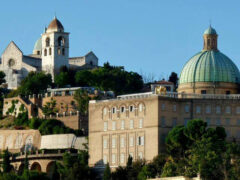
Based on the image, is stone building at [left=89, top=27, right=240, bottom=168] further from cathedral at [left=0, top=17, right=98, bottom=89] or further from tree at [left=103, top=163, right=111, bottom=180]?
cathedral at [left=0, top=17, right=98, bottom=89]

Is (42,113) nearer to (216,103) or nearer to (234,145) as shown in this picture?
(216,103)

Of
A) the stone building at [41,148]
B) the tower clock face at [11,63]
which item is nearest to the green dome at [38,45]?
the tower clock face at [11,63]

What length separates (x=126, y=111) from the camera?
101m

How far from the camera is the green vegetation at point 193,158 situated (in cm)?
8531

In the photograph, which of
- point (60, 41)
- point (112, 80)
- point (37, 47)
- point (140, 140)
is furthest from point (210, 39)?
point (37, 47)

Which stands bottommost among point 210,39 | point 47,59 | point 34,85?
point 34,85

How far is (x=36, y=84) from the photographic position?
135 metres

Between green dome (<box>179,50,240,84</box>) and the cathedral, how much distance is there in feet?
137

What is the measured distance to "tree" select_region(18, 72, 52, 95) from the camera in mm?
133875

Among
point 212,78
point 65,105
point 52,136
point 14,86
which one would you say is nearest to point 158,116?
point 212,78

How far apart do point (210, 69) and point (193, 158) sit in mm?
19138

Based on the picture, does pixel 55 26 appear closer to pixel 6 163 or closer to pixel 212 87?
pixel 6 163

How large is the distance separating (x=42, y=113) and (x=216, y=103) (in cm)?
3241

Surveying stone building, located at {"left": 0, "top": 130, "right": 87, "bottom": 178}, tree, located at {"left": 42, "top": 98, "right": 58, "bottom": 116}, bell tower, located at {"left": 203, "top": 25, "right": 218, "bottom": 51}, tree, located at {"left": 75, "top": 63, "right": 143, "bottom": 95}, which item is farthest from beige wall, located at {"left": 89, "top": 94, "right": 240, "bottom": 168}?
tree, located at {"left": 75, "top": 63, "right": 143, "bottom": 95}
